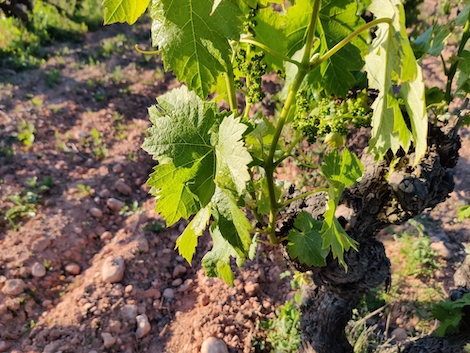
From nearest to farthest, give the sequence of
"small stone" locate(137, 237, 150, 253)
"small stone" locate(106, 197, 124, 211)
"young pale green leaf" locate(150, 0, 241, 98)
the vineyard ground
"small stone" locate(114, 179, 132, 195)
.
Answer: "young pale green leaf" locate(150, 0, 241, 98) < the vineyard ground < "small stone" locate(137, 237, 150, 253) < "small stone" locate(106, 197, 124, 211) < "small stone" locate(114, 179, 132, 195)

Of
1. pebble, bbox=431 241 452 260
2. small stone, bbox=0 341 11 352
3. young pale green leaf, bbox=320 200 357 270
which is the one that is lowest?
small stone, bbox=0 341 11 352

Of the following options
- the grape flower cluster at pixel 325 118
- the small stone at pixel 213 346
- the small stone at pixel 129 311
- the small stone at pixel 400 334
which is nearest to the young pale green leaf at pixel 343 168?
the grape flower cluster at pixel 325 118

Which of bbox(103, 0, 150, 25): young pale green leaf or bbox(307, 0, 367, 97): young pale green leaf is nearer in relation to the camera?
bbox(103, 0, 150, 25): young pale green leaf

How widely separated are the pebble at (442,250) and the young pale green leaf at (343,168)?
105 inches

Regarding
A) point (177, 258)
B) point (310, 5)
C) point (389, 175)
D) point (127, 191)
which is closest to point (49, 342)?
point (177, 258)

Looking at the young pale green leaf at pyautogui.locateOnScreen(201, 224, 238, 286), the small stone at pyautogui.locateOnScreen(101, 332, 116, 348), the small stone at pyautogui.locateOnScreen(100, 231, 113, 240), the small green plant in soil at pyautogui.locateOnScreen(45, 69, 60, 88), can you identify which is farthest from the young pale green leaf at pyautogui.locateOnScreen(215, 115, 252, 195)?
the small green plant in soil at pyautogui.locateOnScreen(45, 69, 60, 88)

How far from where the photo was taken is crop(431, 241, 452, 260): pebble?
3.45 meters

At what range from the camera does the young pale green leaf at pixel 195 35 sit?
35.5 inches

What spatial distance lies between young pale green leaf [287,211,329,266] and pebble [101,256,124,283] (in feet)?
6.83

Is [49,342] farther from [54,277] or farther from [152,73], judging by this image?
[152,73]

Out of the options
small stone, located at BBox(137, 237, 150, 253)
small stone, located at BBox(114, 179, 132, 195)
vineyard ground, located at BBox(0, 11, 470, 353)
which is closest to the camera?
vineyard ground, located at BBox(0, 11, 470, 353)

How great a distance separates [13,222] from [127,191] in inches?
44.7

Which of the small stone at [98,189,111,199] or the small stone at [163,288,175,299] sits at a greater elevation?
the small stone at [98,189,111,199]

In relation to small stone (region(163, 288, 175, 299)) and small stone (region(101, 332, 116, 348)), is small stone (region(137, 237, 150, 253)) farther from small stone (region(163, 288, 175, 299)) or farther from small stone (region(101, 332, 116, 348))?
small stone (region(101, 332, 116, 348))
